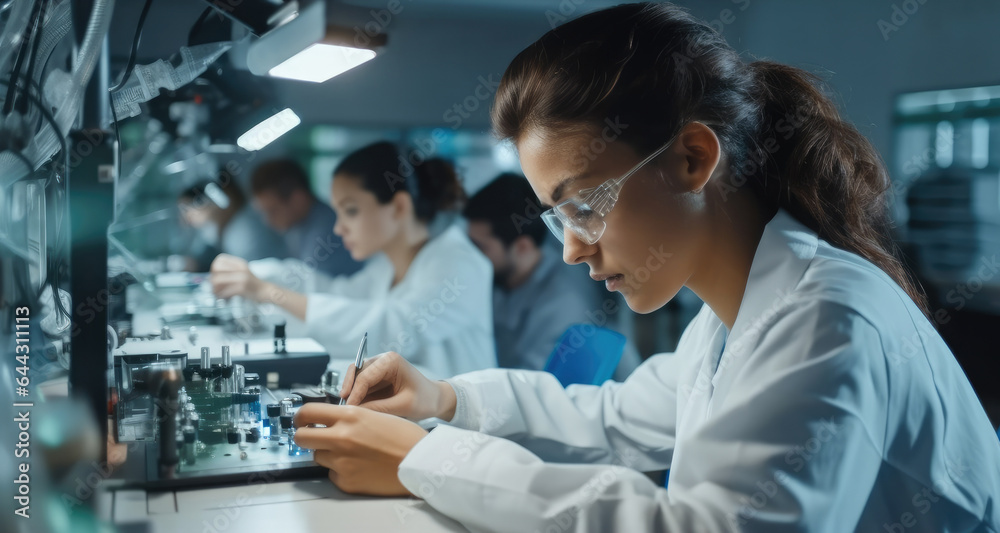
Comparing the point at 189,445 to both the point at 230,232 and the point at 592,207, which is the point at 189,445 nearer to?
the point at 592,207

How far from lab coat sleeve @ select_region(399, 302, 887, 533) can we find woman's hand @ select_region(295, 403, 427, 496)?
15 centimetres

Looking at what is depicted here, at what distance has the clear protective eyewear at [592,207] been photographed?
1.00 metres

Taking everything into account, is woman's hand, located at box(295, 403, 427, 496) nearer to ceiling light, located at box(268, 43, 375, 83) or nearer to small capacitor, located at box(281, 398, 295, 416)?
small capacitor, located at box(281, 398, 295, 416)

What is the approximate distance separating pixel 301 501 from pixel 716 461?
59 cm

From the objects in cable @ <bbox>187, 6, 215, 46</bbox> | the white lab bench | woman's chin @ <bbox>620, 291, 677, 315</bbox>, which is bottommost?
the white lab bench

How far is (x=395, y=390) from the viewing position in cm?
127

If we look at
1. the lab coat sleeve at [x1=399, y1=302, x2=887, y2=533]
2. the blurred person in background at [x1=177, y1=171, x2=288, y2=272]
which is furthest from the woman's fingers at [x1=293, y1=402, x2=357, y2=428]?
the blurred person in background at [x1=177, y1=171, x2=288, y2=272]

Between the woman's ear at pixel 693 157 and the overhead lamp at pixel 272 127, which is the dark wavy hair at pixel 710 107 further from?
the overhead lamp at pixel 272 127

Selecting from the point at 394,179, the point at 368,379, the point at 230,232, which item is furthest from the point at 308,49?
the point at 230,232

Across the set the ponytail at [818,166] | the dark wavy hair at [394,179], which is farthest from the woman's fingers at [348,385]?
the dark wavy hair at [394,179]

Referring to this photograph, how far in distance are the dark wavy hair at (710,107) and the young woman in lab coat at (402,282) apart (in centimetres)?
181

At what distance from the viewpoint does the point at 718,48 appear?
1.05 meters

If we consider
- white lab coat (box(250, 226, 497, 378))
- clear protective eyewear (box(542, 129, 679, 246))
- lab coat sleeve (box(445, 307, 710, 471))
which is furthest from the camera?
white lab coat (box(250, 226, 497, 378))

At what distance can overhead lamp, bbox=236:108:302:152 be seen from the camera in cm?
197
